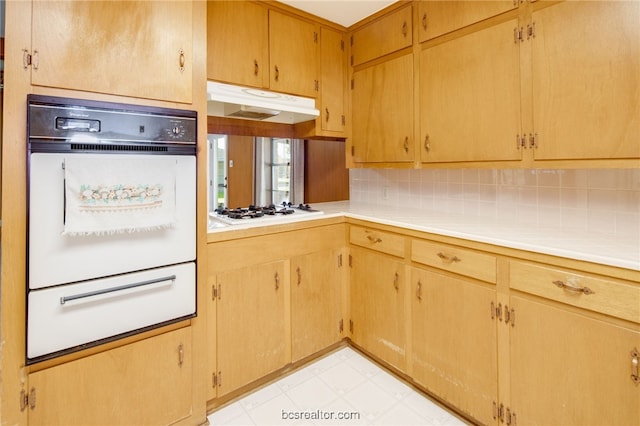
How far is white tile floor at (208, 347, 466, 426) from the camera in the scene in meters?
1.78

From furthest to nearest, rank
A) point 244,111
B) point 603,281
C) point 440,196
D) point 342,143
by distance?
point 342,143 < point 440,196 < point 244,111 < point 603,281

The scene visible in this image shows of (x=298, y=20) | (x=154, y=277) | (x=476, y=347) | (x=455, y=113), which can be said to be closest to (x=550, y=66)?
(x=455, y=113)

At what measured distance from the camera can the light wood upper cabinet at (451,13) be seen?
1.78m

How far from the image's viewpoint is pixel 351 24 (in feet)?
8.44

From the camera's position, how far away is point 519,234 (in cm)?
166

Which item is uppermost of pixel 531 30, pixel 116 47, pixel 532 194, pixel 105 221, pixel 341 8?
pixel 341 8

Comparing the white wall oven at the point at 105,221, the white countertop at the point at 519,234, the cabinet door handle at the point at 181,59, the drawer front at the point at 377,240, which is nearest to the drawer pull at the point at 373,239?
the drawer front at the point at 377,240

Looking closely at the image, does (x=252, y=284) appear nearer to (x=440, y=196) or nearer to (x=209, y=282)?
(x=209, y=282)

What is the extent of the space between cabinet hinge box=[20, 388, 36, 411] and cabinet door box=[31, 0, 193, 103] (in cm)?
116

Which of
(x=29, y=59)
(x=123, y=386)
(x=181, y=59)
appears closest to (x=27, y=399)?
(x=123, y=386)

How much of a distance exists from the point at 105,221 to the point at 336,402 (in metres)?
1.52

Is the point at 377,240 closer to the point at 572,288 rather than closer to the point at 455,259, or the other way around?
the point at 455,259

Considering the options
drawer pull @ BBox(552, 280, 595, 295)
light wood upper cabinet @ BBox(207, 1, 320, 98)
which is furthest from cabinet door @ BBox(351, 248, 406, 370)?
light wood upper cabinet @ BBox(207, 1, 320, 98)

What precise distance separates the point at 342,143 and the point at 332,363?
1.85 metres
